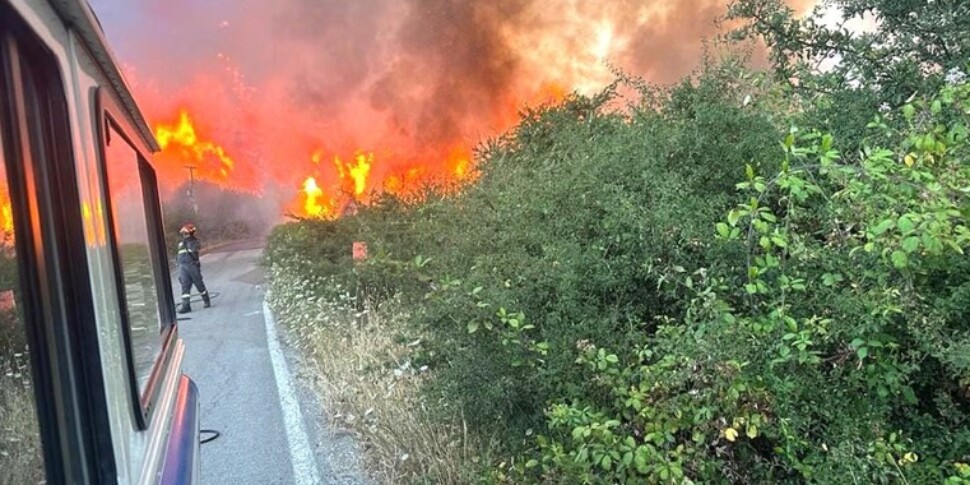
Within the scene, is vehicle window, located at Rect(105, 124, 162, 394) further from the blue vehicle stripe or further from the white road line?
the white road line

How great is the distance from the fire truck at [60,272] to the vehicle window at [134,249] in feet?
0.47

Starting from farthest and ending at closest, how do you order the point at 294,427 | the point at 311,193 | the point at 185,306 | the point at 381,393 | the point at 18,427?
the point at 311,193 → the point at 185,306 → the point at 294,427 → the point at 381,393 → the point at 18,427

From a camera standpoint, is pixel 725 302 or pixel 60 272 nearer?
pixel 60 272

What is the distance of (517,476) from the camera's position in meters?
3.13

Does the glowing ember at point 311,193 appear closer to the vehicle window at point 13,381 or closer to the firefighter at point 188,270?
the firefighter at point 188,270

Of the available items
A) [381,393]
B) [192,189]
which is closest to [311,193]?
[192,189]

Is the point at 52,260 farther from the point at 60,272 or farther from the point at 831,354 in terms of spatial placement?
the point at 831,354

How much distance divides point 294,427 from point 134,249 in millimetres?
2987

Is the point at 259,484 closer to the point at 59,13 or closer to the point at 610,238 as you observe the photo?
the point at 610,238

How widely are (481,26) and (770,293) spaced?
14461 millimetres

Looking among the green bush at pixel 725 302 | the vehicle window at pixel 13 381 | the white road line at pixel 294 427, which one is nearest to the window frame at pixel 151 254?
the vehicle window at pixel 13 381

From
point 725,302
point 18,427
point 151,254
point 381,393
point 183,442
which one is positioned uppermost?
point 151,254

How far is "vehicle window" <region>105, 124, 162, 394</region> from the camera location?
187 cm

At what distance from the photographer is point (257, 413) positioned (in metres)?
5.64
